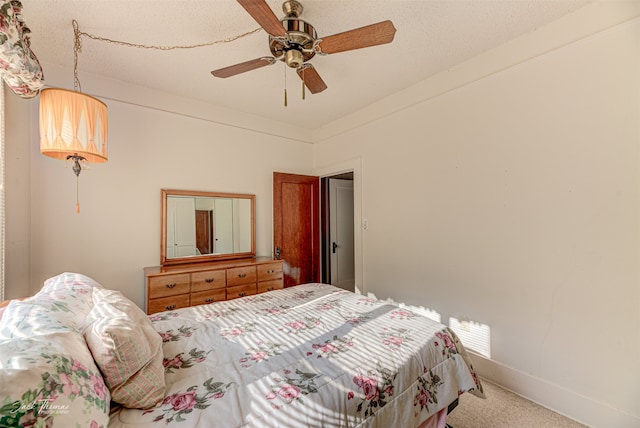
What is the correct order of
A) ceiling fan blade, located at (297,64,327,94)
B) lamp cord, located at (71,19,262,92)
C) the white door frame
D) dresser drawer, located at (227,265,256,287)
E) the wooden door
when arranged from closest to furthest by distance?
ceiling fan blade, located at (297,64,327,94), lamp cord, located at (71,19,262,92), dresser drawer, located at (227,265,256,287), the white door frame, the wooden door

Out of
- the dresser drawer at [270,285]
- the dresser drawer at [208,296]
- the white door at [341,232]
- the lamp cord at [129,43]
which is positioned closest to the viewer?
the lamp cord at [129,43]

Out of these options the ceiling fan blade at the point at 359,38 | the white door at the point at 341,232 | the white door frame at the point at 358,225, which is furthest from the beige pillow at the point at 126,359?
the white door at the point at 341,232

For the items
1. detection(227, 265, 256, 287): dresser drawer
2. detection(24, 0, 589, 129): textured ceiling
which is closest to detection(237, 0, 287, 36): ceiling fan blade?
detection(24, 0, 589, 129): textured ceiling

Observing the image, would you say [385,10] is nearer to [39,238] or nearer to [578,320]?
[578,320]

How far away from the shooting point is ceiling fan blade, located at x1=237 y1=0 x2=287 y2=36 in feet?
4.21

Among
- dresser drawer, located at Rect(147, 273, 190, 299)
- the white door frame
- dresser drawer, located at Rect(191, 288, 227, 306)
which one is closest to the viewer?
dresser drawer, located at Rect(147, 273, 190, 299)

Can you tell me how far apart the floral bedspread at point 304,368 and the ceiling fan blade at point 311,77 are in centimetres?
164

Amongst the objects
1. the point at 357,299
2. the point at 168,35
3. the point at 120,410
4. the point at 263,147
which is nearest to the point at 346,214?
the point at 263,147

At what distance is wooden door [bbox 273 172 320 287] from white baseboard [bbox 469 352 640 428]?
229 cm

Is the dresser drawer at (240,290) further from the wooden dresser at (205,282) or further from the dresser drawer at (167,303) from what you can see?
the dresser drawer at (167,303)

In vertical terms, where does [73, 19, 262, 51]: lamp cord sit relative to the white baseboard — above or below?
above

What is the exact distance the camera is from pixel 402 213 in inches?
118

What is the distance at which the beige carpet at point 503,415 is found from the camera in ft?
5.90

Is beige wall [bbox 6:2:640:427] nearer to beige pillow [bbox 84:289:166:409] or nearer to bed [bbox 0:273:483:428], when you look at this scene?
bed [bbox 0:273:483:428]
